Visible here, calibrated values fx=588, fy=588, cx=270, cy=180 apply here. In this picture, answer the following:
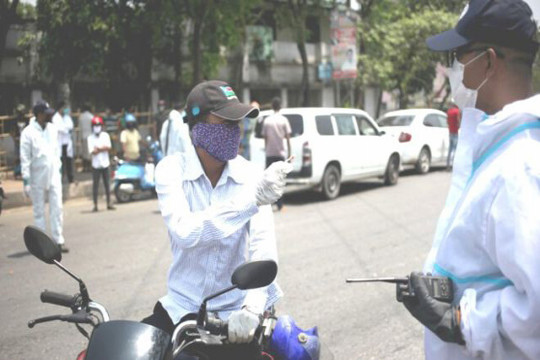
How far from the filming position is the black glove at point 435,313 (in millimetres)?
1728

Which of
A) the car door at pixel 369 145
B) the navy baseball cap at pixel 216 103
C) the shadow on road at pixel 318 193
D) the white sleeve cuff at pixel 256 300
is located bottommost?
the shadow on road at pixel 318 193

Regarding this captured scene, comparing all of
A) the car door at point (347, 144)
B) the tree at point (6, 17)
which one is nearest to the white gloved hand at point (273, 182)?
the car door at point (347, 144)

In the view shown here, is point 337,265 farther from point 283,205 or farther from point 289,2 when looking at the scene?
point 289,2

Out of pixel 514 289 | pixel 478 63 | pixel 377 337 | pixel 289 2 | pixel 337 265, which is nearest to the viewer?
pixel 514 289

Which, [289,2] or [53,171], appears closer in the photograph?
[53,171]

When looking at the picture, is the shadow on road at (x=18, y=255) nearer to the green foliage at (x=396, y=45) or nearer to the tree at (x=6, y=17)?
the tree at (x=6, y=17)

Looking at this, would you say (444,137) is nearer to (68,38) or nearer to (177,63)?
(68,38)

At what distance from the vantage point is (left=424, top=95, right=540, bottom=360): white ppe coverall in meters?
1.60

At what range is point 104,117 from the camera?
18.1 m

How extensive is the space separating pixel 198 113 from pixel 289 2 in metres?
23.2

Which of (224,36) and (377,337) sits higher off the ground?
(224,36)

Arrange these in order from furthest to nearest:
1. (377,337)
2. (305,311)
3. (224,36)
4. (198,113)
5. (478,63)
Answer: (224,36), (305,311), (377,337), (198,113), (478,63)

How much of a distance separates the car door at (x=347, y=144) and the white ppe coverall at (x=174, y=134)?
3752 mm

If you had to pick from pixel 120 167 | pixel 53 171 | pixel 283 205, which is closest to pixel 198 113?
pixel 53 171
